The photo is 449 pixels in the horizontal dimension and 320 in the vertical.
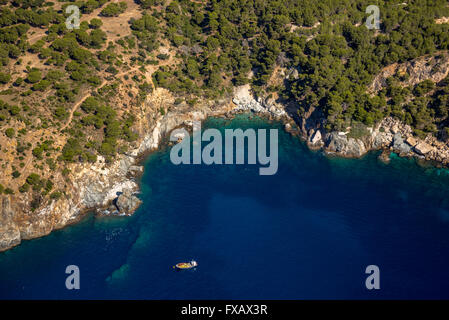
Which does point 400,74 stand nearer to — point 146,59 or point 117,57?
point 146,59

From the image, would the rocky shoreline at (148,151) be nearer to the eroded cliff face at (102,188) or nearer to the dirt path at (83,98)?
the eroded cliff face at (102,188)

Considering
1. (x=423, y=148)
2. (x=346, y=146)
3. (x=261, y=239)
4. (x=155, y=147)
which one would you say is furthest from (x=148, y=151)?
(x=423, y=148)

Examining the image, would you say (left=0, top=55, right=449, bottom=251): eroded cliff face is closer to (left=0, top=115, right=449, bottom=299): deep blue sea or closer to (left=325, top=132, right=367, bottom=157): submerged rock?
(left=325, top=132, right=367, bottom=157): submerged rock

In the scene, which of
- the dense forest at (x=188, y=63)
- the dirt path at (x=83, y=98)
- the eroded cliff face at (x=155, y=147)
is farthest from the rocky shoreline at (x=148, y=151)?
the dirt path at (x=83, y=98)

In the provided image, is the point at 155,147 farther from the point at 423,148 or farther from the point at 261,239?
the point at 423,148

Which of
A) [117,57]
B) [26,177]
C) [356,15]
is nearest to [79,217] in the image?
[26,177]

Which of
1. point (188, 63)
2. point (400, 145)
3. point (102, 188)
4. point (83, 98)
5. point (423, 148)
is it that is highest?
point (188, 63)
